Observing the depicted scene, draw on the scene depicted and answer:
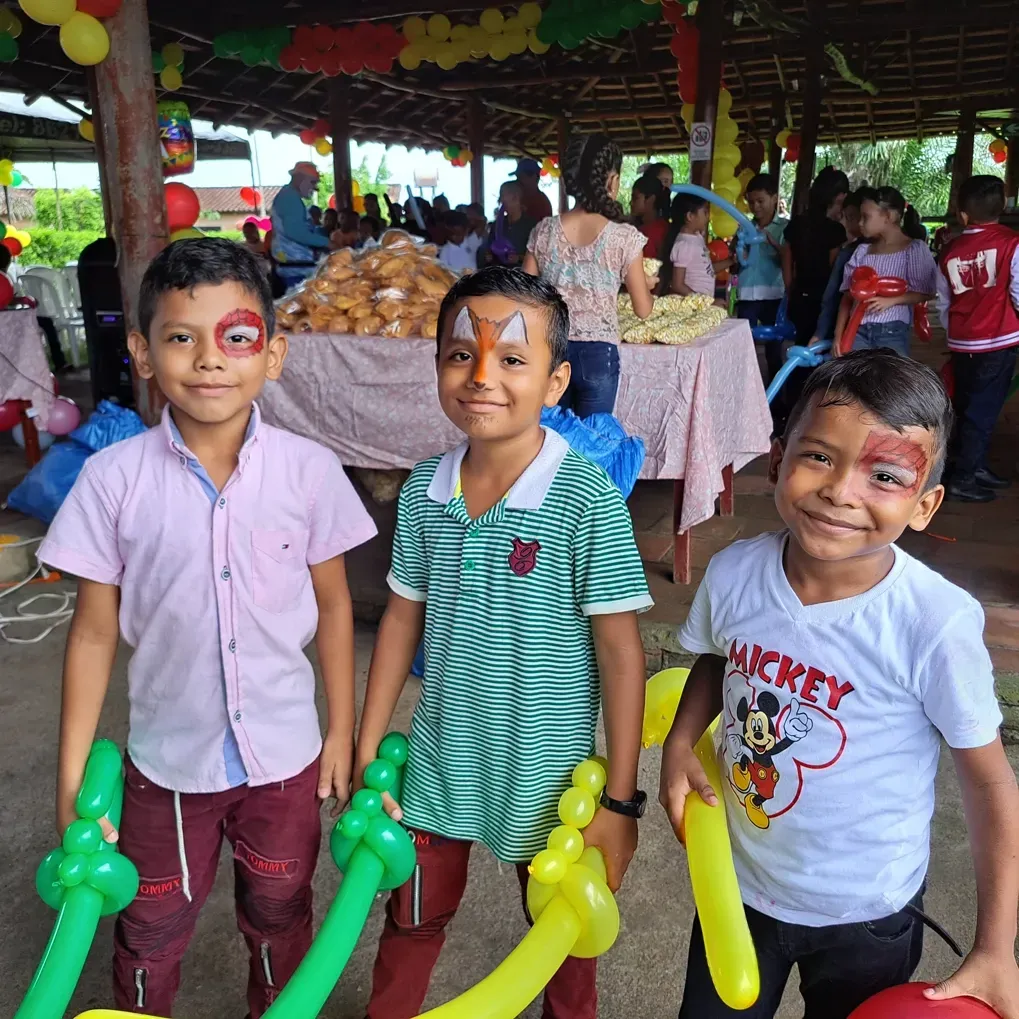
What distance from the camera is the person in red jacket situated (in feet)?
11.5

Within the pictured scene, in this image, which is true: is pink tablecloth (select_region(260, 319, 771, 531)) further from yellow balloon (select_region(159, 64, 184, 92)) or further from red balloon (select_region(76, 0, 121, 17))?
yellow balloon (select_region(159, 64, 184, 92))

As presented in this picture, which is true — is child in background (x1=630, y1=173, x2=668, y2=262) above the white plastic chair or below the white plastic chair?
above

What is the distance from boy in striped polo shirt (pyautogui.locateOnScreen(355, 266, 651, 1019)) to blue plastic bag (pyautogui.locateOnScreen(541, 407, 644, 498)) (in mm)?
1218

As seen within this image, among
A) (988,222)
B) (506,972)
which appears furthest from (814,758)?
(988,222)

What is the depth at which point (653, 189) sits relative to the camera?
4953mm

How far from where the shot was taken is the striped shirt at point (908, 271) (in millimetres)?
3906

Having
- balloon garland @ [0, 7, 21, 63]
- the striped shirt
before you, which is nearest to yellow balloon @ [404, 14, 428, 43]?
balloon garland @ [0, 7, 21, 63]

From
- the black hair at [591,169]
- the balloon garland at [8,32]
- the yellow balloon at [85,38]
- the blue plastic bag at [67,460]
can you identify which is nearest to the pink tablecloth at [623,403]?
the black hair at [591,169]

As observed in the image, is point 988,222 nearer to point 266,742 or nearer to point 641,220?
point 641,220

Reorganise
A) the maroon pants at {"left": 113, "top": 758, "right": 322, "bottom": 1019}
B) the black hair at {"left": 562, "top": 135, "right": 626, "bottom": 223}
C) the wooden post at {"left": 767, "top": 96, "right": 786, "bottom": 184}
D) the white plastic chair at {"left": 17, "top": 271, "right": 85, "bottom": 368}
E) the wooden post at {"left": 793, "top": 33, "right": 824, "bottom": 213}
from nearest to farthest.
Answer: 1. the maroon pants at {"left": 113, "top": 758, "right": 322, "bottom": 1019}
2. the black hair at {"left": 562, "top": 135, "right": 626, "bottom": 223}
3. the white plastic chair at {"left": 17, "top": 271, "right": 85, "bottom": 368}
4. the wooden post at {"left": 793, "top": 33, "right": 824, "bottom": 213}
5. the wooden post at {"left": 767, "top": 96, "right": 786, "bottom": 184}

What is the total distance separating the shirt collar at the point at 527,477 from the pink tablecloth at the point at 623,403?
1789 millimetres

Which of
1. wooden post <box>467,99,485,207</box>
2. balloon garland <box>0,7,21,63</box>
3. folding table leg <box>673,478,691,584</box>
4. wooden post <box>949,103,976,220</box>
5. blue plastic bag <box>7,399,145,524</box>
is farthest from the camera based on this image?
wooden post <box>949,103,976,220</box>

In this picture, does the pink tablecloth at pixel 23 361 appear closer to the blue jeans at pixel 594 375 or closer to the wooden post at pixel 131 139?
the wooden post at pixel 131 139

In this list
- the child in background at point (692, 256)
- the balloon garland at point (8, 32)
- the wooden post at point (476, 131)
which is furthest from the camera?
the wooden post at point (476, 131)
